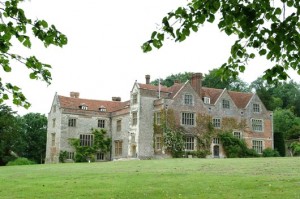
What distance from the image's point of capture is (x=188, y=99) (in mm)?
44219

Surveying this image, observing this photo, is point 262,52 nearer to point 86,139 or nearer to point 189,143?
A: point 189,143

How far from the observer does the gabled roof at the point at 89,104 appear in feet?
158

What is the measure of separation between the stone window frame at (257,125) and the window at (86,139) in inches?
726

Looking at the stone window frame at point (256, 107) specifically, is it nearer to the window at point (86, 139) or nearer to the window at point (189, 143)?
the window at point (189, 143)

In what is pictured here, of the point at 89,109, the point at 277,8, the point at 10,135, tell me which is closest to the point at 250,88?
the point at 89,109

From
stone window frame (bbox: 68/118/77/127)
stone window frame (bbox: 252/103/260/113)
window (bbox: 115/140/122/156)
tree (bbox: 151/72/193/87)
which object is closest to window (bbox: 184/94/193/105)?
stone window frame (bbox: 252/103/260/113)

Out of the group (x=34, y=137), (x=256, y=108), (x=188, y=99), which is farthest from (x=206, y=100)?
(x=34, y=137)

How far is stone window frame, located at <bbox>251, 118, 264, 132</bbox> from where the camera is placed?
4781 centimetres

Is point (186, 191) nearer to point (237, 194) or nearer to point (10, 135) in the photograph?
point (237, 194)

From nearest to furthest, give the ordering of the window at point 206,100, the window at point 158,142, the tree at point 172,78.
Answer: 1. the window at point 158,142
2. the window at point 206,100
3. the tree at point 172,78

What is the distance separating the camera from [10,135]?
50750mm

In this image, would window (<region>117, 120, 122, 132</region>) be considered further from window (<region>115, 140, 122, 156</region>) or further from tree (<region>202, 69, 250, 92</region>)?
tree (<region>202, 69, 250, 92</region>)

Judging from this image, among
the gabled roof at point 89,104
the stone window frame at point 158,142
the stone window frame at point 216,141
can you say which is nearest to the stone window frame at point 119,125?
the gabled roof at point 89,104

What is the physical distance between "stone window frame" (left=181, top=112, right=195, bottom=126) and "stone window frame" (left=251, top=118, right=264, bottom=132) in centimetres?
796
